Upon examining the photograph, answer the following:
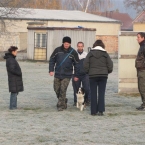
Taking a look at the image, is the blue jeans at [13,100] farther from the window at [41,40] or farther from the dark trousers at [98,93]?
the window at [41,40]

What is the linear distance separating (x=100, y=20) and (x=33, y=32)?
2153 cm

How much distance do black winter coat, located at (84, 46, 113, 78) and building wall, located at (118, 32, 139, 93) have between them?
4947 millimetres

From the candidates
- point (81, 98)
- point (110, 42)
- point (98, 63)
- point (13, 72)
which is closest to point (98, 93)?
point (98, 63)

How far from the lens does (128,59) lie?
17047 millimetres

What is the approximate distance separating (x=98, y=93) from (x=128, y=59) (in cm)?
500

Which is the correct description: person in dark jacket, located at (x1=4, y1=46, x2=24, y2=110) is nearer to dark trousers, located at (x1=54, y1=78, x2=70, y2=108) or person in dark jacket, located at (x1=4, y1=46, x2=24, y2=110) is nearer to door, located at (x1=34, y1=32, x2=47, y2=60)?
dark trousers, located at (x1=54, y1=78, x2=70, y2=108)

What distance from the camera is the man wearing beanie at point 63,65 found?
12.9 meters

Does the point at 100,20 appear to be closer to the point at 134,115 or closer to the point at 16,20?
the point at 16,20

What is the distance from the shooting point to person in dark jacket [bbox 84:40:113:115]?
1209 centimetres

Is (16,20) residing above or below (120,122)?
above

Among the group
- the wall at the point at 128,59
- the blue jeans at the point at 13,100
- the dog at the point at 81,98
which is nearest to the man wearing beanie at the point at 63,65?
the dog at the point at 81,98

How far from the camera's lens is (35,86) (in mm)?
19984

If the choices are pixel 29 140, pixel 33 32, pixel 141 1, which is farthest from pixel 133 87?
pixel 141 1

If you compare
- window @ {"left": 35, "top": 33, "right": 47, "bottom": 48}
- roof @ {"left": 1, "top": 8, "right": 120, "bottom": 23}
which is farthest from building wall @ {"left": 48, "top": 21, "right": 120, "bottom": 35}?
window @ {"left": 35, "top": 33, "right": 47, "bottom": 48}
